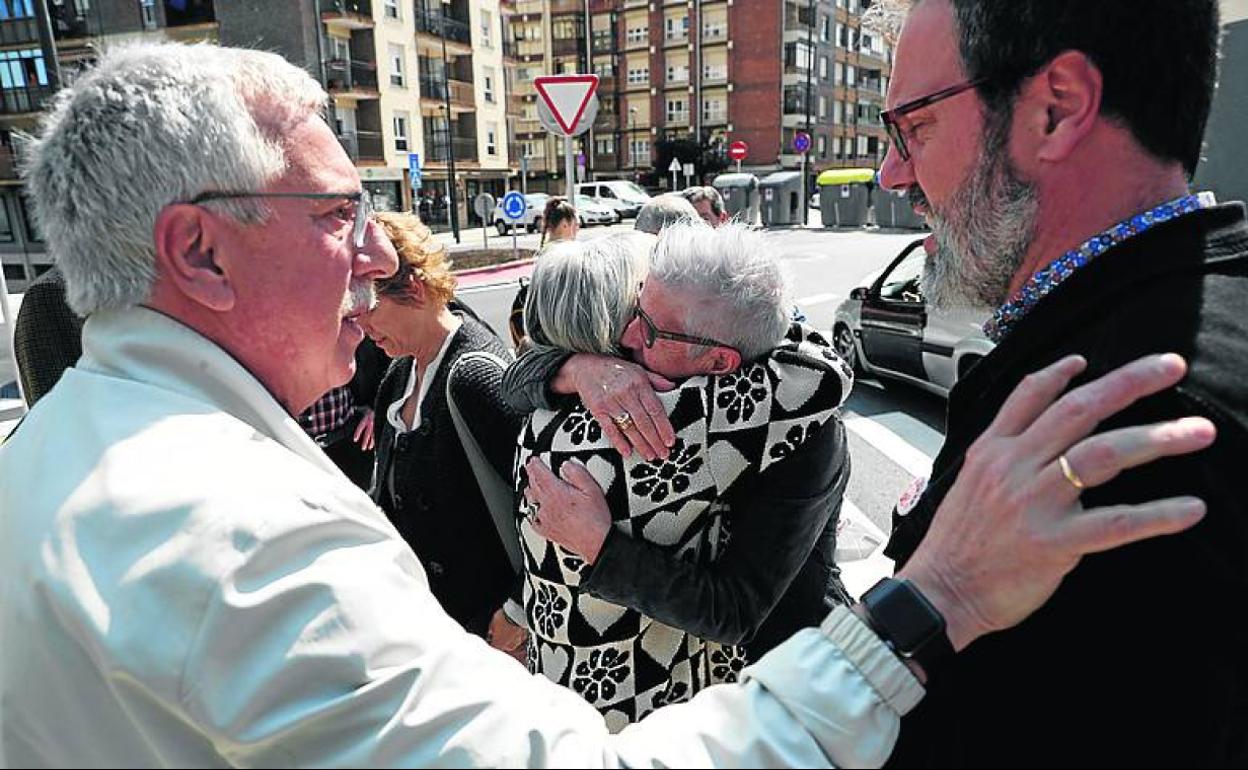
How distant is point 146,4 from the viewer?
3412 cm

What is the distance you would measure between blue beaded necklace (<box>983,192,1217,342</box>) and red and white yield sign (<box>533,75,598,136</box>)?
5678 mm

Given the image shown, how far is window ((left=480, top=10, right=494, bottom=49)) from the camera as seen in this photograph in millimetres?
43719

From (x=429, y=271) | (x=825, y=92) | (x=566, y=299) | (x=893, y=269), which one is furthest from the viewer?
(x=825, y=92)

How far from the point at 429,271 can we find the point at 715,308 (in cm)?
140

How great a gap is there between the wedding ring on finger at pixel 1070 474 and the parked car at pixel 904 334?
586cm

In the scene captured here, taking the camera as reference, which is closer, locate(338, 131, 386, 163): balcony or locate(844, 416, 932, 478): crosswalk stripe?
locate(844, 416, 932, 478): crosswalk stripe

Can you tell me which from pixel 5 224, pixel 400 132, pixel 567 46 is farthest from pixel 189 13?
pixel 567 46

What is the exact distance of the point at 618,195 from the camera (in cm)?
3731

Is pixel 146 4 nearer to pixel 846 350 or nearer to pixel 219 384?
pixel 846 350

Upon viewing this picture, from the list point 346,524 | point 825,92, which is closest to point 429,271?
point 346,524

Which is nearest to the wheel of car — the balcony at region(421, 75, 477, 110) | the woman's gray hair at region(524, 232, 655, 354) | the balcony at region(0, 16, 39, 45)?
the woman's gray hair at region(524, 232, 655, 354)

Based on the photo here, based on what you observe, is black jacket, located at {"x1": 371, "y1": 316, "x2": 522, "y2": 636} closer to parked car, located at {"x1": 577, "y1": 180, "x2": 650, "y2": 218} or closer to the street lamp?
the street lamp

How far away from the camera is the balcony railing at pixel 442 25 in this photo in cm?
3962

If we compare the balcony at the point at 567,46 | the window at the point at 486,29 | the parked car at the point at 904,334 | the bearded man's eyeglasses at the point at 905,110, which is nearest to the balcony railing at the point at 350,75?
the window at the point at 486,29
